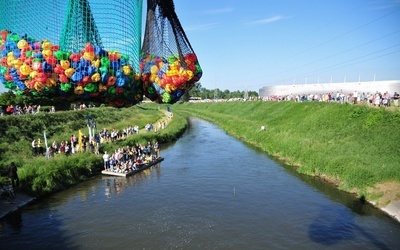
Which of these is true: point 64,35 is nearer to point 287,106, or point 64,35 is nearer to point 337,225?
point 337,225

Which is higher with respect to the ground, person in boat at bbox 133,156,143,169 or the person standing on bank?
the person standing on bank

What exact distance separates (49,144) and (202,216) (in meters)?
20.2

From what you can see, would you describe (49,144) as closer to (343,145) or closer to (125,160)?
(125,160)

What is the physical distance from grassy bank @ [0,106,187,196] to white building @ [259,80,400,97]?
3218 cm

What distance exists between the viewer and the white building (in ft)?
182

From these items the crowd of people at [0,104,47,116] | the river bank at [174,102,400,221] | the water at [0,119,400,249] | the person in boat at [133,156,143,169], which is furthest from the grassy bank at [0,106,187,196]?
the river bank at [174,102,400,221]

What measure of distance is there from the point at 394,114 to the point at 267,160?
11.3m

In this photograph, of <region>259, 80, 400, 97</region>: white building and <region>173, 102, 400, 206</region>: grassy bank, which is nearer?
<region>173, 102, 400, 206</region>: grassy bank

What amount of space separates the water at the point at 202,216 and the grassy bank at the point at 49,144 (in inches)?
45.0

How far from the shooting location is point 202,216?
19453mm

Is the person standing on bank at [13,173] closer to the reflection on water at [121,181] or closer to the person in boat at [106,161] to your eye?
the reflection on water at [121,181]

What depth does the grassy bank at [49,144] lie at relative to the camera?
23.2 metres

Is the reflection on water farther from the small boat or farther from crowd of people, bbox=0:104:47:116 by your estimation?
crowd of people, bbox=0:104:47:116

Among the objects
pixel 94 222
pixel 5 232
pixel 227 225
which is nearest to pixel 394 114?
pixel 227 225
